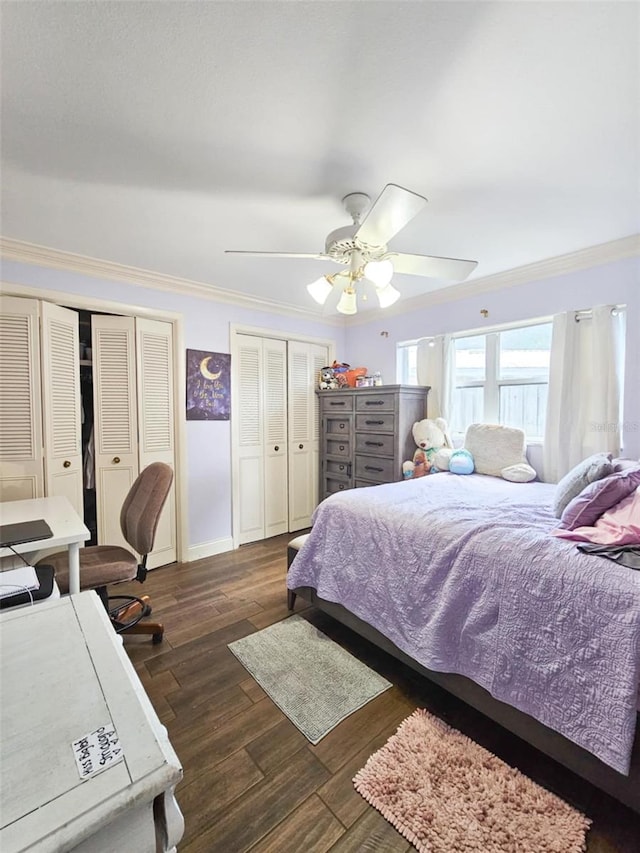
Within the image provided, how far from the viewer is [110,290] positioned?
2820 millimetres

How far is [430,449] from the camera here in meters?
3.22

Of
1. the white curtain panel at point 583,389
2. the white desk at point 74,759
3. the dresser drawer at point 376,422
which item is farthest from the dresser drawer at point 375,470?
the white desk at point 74,759

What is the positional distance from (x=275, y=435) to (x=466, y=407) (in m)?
1.95

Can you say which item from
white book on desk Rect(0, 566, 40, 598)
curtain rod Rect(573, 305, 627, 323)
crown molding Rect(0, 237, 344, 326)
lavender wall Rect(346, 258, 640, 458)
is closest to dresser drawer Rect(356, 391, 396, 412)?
lavender wall Rect(346, 258, 640, 458)

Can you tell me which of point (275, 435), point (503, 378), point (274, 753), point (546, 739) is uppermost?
point (503, 378)

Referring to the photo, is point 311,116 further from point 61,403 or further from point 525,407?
point 525,407

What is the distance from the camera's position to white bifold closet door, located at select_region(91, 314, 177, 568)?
2859 millimetres

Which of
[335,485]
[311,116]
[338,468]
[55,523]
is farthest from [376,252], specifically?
[335,485]

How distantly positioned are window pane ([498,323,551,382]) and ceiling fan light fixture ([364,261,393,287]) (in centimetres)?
186

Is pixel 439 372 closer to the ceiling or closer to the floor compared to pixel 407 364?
closer to the floor

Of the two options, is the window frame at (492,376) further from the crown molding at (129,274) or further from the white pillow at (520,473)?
the crown molding at (129,274)

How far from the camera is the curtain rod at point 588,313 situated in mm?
2486

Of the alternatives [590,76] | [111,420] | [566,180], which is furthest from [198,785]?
[566,180]

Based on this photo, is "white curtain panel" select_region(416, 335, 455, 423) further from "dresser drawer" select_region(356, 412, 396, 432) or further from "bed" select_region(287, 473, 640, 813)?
"bed" select_region(287, 473, 640, 813)
